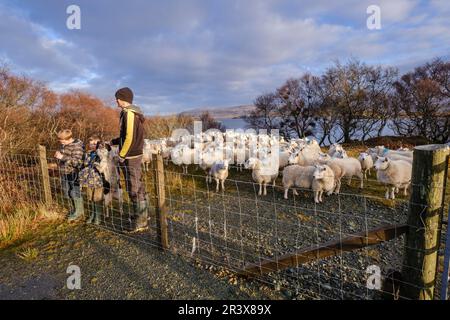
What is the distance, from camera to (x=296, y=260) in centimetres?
308

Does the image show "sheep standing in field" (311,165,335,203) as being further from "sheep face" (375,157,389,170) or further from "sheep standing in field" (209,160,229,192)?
"sheep standing in field" (209,160,229,192)

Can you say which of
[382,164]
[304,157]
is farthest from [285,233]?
[304,157]

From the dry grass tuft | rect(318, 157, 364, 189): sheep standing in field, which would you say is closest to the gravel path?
the dry grass tuft

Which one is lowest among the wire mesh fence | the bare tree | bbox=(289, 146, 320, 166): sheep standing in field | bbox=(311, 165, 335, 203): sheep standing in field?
the wire mesh fence

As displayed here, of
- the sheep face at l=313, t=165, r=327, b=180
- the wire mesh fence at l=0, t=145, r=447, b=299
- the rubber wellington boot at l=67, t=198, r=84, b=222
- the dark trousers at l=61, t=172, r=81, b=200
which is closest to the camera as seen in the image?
the wire mesh fence at l=0, t=145, r=447, b=299

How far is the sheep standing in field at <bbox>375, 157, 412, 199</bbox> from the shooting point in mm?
7113

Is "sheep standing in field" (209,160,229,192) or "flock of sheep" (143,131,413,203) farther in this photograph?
"sheep standing in field" (209,160,229,192)

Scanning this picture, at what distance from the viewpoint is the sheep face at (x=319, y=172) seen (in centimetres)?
686

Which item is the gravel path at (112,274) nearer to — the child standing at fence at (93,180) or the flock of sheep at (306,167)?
the child standing at fence at (93,180)

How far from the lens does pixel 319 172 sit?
22.7 feet

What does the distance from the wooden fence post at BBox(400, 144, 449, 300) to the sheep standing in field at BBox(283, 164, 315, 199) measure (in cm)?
482

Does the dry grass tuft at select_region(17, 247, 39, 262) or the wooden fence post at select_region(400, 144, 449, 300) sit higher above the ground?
the wooden fence post at select_region(400, 144, 449, 300)

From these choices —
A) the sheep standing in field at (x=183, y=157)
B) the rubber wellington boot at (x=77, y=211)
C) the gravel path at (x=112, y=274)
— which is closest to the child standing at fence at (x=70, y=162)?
the rubber wellington boot at (x=77, y=211)
